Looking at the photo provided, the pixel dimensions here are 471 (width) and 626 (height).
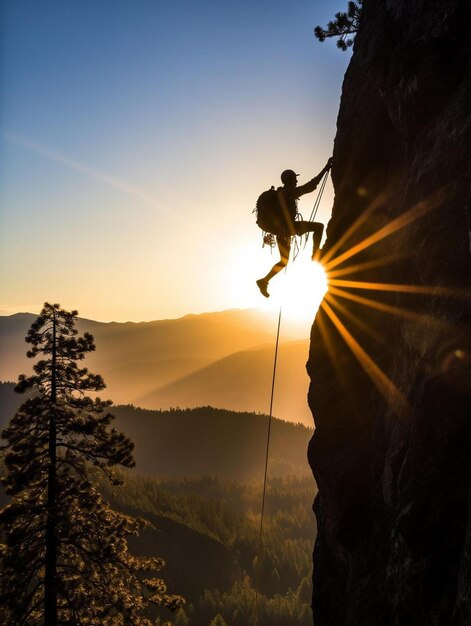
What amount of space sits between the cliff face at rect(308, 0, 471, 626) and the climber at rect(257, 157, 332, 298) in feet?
1.56

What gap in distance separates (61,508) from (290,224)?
33.1 ft

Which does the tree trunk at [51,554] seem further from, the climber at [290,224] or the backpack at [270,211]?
the backpack at [270,211]

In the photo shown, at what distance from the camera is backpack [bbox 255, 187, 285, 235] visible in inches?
430

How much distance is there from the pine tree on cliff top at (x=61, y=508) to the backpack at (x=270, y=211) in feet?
25.6


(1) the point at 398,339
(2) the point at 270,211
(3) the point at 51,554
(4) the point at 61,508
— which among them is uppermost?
(2) the point at 270,211

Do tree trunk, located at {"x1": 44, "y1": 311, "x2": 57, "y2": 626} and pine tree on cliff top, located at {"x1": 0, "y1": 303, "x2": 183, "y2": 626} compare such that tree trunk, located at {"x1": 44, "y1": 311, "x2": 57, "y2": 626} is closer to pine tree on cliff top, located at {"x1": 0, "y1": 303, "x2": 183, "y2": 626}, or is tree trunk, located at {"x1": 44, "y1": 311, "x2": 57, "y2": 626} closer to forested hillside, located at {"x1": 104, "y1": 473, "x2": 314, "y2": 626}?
pine tree on cliff top, located at {"x1": 0, "y1": 303, "x2": 183, "y2": 626}

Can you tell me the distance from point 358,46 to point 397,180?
316 centimetres

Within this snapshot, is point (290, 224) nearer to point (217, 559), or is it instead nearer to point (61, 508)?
point (61, 508)

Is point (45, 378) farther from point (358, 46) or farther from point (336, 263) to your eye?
point (358, 46)

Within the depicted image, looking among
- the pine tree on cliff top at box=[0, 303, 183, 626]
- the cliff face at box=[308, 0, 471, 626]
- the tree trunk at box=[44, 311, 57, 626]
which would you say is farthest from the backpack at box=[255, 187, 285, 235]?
the tree trunk at box=[44, 311, 57, 626]

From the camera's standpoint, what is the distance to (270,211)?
435 inches

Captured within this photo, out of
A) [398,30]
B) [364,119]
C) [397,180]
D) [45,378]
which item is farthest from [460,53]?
[45,378]

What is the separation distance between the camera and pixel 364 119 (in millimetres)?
10078

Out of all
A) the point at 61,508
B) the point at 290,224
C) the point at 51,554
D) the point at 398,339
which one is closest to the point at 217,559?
the point at 51,554
